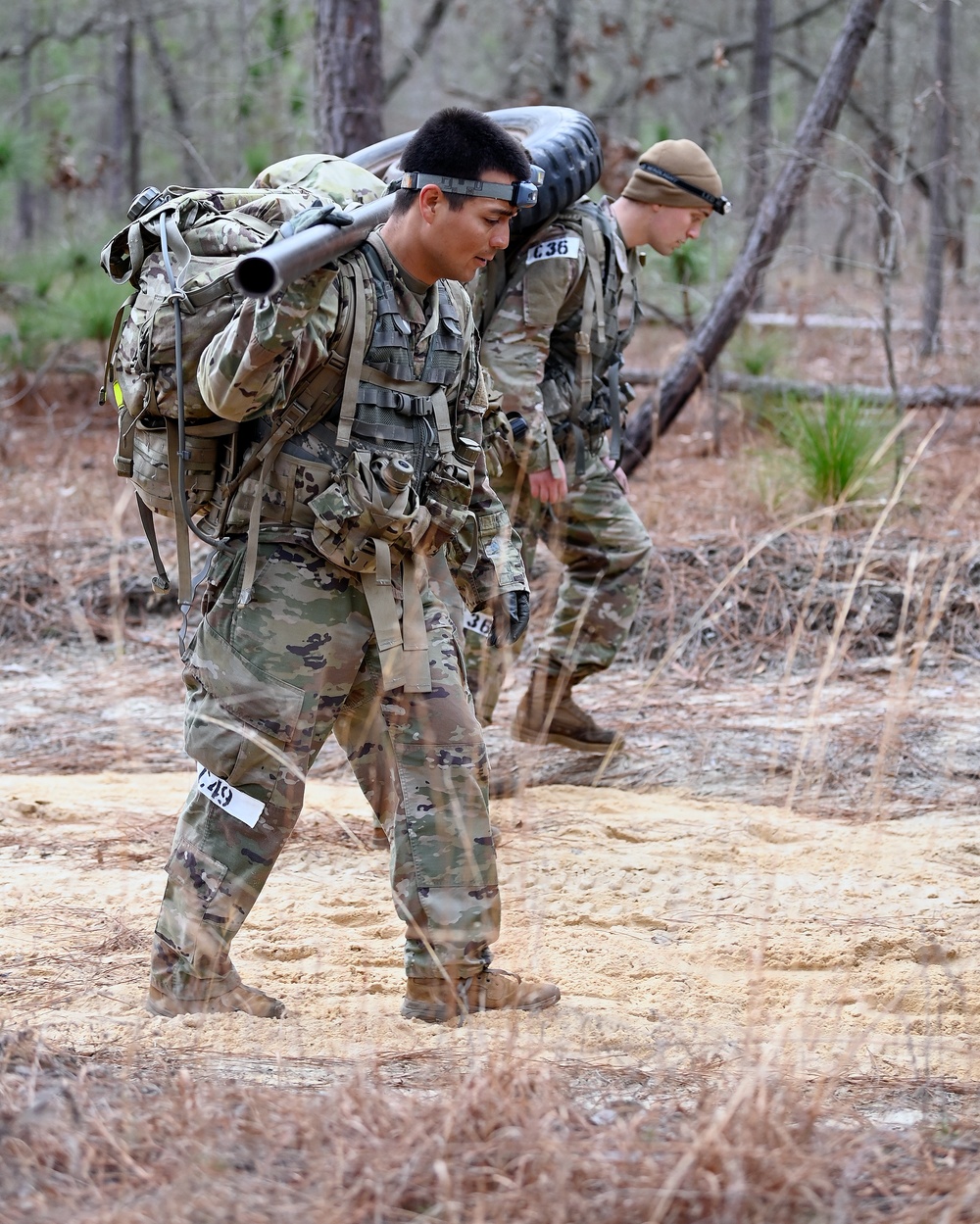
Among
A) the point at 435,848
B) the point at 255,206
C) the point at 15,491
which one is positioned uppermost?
the point at 255,206

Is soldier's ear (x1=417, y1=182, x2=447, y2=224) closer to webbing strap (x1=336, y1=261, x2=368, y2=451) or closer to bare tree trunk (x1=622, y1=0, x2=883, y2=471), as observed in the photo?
webbing strap (x1=336, y1=261, x2=368, y2=451)

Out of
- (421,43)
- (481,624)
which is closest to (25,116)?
(421,43)

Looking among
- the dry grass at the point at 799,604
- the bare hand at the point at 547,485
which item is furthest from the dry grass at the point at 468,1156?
the dry grass at the point at 799,604

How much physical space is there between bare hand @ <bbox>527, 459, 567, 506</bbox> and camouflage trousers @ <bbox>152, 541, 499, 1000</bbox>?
58.2 inches

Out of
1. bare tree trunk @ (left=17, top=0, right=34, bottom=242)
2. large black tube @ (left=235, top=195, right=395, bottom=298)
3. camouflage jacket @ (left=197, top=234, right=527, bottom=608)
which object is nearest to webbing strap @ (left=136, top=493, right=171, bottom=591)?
camouflage jacket @ (left=197, top=234, right=527, bottom=608)

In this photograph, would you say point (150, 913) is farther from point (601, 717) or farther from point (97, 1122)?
point (601, 717)

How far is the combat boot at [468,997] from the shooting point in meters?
2.96

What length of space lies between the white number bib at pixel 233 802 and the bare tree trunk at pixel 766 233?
193 inches

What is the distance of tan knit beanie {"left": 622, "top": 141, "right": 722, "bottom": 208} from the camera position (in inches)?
177

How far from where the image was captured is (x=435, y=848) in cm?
292

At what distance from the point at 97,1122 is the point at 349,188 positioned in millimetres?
2017

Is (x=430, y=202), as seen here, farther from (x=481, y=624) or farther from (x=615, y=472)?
(x=615, y=472)

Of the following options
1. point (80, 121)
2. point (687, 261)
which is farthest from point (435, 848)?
point (80, 121)

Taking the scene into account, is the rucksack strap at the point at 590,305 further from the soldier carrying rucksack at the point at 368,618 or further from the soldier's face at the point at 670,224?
the soldier carrying rucksack at the point at 368,618
